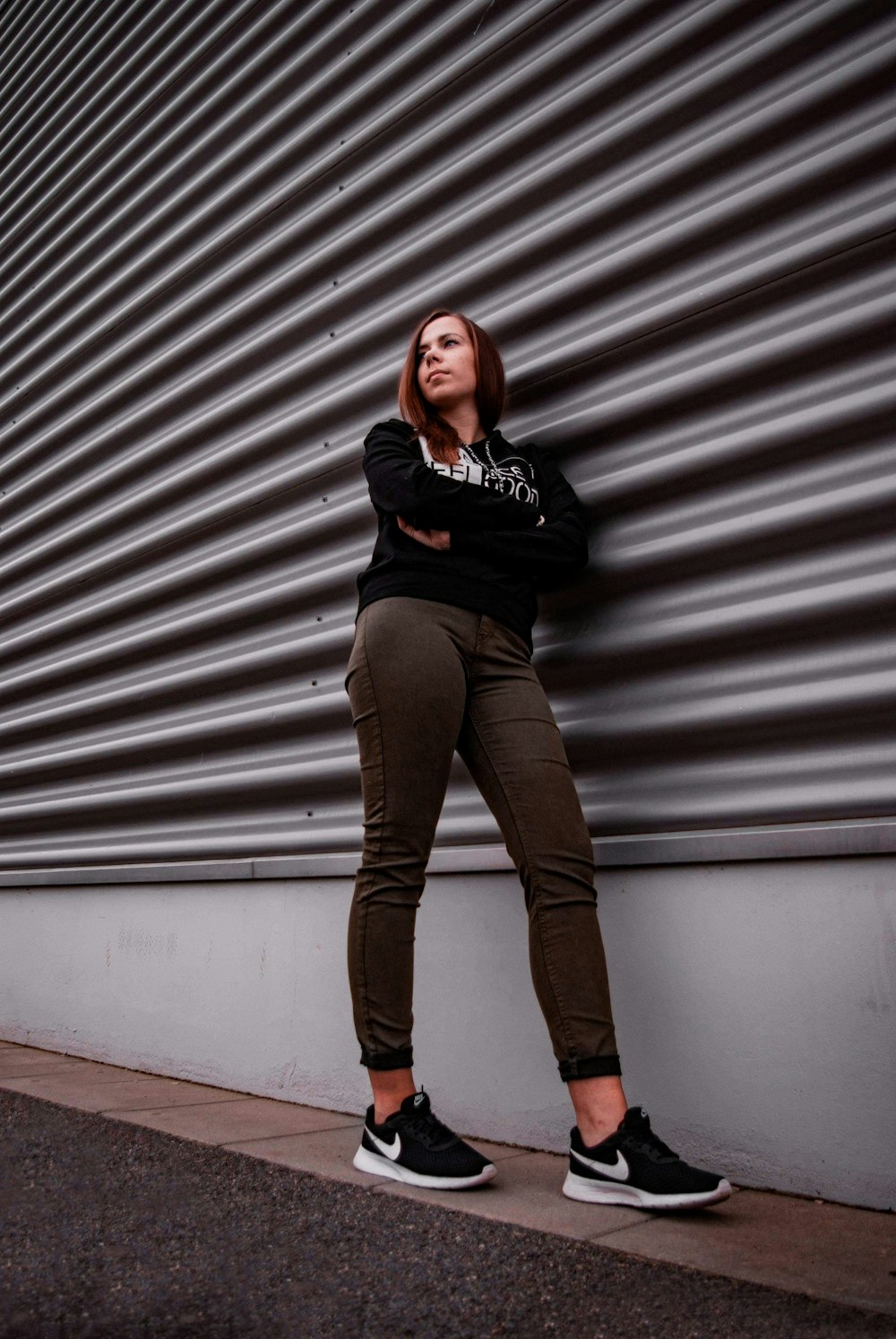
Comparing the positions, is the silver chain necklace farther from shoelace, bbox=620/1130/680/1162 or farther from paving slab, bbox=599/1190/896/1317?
paving slab, bbox=599/1190/896/1317

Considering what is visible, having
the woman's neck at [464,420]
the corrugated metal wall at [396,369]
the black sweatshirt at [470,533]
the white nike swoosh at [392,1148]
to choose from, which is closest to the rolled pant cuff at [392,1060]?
the white nike swoosh at [392,1148]

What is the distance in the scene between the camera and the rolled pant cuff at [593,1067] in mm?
1715

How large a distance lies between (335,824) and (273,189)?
190 cm

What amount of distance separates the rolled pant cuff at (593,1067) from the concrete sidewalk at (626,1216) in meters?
0.19

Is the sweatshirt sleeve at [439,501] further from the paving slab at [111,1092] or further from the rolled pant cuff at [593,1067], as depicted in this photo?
the paving slab at [111,1092]

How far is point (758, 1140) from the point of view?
1.75 meters

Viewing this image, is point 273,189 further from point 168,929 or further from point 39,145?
point 168,929

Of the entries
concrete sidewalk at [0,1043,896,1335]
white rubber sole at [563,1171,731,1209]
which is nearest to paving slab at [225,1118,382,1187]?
concrete sidewalk at [0,1043,896,1335]

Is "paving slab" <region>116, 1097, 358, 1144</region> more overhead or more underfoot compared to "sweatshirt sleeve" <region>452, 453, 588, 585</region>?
more underfoot

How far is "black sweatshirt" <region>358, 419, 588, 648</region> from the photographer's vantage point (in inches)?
78.4

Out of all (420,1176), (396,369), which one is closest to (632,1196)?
(420,1176)

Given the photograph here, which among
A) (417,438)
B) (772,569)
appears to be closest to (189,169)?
(417,438)

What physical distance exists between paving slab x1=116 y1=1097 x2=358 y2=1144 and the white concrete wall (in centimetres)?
Answer: 6

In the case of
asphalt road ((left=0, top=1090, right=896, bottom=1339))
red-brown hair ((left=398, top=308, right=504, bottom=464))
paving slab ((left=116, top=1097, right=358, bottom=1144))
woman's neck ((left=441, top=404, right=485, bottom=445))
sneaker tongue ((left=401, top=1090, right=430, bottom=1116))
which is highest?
red-brown hair ((left=398, top=308, right=504, bottom=464))
